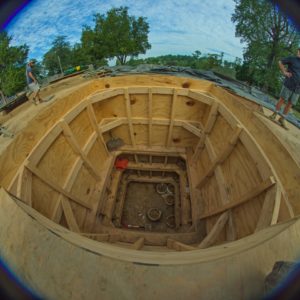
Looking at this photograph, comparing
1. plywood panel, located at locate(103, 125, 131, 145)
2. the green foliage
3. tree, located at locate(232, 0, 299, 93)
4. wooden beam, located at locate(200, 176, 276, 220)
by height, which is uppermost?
the green foliage

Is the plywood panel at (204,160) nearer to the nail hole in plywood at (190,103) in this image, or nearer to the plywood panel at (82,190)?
the nail hole in plywood at (190,103)

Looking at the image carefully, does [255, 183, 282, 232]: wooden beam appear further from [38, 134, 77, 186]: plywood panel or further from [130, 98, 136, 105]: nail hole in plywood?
[130, 98, 136, 105]: nail hole in plywood

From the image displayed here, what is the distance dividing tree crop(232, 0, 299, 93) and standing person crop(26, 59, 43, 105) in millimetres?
5125

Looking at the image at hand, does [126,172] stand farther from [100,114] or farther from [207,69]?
[207,69]

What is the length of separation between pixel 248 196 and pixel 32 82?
5572mm

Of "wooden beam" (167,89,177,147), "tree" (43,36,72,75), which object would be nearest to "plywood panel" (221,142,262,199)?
"wooden beam" (167,89,177,147)

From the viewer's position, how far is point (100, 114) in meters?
6.39

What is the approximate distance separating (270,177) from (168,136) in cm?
420

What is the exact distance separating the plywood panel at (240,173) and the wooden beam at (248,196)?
205 millimetres

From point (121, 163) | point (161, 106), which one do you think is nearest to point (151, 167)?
point (121, 163)

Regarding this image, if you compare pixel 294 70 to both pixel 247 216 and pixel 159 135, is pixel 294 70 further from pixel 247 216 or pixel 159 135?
pixel 159 135

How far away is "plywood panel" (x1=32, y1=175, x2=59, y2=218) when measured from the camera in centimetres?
367

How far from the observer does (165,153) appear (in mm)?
7137

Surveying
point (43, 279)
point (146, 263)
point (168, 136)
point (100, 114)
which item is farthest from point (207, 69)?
point (43, 279)
